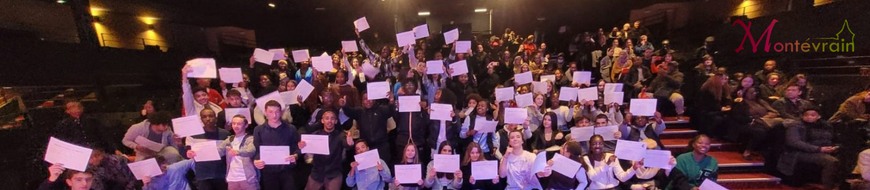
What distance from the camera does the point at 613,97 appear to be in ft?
Result: 17.9

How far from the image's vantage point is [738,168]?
569 centimetres

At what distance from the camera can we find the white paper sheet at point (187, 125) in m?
3.66

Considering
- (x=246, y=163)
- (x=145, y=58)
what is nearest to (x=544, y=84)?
(x=246, y=163)

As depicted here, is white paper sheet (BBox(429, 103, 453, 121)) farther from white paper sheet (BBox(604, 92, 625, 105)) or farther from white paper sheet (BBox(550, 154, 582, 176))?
white paper sheet (BBox(604, 92, 625, 105))

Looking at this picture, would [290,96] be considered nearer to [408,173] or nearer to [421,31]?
[408,173]

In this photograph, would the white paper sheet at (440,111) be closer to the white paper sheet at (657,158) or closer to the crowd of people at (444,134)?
the crowd of people at (444,134)

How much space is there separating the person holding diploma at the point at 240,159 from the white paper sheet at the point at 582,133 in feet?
11.2

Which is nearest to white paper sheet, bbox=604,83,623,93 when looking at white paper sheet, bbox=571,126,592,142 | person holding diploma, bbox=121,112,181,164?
white paper sheet, bbox=571,126,592,142

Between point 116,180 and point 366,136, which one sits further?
point 366,136

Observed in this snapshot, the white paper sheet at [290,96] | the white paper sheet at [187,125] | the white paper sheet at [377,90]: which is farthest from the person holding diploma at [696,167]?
the white paper sheet at [187,125]

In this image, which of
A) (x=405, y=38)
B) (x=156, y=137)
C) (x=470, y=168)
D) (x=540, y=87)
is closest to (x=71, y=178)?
(x=156, y=137)

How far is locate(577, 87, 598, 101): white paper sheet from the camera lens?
5.43 m

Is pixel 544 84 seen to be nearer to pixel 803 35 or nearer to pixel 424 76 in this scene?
pixel 424 76

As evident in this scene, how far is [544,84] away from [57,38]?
41.0ft
